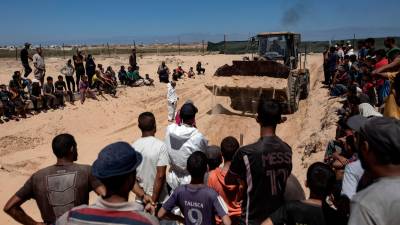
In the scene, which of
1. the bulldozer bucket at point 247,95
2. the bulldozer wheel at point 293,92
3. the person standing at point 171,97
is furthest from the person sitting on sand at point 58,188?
the bulldozer wheel at point 293,92

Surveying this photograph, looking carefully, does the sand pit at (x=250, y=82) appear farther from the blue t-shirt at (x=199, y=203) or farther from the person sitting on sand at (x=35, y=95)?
the blue t-shirt at (x=199, y=203)

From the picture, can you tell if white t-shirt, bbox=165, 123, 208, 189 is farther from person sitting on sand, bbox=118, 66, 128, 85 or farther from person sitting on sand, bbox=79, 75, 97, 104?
person sitting on sand, bbox=118, 66, 128, 85

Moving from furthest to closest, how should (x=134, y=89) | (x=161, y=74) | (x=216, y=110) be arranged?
(x=161, y=74) → (x=134, y=89) → (x=216, y=110)

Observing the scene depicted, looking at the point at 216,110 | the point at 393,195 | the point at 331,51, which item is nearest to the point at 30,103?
the point at 216,110

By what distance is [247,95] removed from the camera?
527 inches

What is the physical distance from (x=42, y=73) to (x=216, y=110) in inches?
264

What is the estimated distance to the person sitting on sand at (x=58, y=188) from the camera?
3131 millimetres

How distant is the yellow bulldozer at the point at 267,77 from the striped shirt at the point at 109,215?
10086 mm

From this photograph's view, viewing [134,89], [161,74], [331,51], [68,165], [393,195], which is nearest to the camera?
[393,195]

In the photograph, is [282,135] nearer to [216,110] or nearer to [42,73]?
[216,110]

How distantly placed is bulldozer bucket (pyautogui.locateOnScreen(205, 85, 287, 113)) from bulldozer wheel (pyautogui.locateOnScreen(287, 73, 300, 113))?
0.31 meters

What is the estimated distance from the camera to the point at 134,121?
1507cm

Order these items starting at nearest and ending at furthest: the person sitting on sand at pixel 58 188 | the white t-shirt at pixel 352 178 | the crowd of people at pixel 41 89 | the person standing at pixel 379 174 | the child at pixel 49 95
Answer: the person standing at pixel 379 174 → the white t-shirt at pixel 352 178 → the person sitting on sand at pixel 58 188 → the crowd of people at pixel 41 89 → the child at pixel 49 95

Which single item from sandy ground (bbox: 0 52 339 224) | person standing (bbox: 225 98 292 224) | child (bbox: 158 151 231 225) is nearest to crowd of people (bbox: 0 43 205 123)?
sandy ground (bbox: 0 52 339 224)
